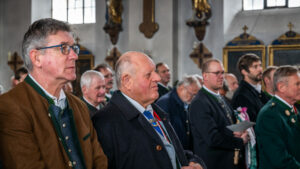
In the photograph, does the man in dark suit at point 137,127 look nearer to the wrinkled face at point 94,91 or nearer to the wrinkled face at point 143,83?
the wrinkled face at point 143,83

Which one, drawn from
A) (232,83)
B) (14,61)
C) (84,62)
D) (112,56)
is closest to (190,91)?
(232,83)

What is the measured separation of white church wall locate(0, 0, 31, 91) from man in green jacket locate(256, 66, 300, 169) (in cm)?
1115

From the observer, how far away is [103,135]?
2.65 meters

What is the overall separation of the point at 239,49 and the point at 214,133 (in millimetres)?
7252

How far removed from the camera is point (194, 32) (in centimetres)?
1155

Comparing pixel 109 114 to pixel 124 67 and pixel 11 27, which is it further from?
pixel 11 27

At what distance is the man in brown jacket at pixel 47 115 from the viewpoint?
202 centimetres

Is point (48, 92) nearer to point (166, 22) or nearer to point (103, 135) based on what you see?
point (103, 135)

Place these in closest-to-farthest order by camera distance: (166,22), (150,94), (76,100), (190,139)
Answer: (76,100) < (150,94) < (190,139) < (166,22)

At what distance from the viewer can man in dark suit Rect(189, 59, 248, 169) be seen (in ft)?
14.1

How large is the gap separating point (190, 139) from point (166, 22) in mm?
6145

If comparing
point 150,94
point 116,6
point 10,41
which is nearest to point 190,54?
point 116,6

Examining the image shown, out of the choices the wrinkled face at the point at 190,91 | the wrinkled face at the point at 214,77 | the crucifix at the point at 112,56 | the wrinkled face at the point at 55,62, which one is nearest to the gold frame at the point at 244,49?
the crucifix at the point at 112,56

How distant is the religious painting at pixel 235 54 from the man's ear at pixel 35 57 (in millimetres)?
9268
